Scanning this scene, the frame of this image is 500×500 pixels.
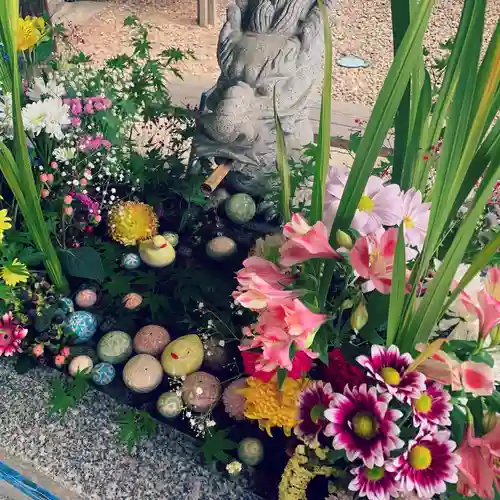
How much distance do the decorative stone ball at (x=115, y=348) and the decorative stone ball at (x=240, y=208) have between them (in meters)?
0.36

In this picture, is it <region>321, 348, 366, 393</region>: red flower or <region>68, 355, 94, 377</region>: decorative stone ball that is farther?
<region>68, 355, 94, 377</region>: decorative stone ball

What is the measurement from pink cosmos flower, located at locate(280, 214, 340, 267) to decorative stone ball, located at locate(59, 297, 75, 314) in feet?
1.79

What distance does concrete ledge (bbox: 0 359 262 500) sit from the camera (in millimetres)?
931

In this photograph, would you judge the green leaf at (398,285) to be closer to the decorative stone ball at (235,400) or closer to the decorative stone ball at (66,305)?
the decorative stone ball at (235,400)

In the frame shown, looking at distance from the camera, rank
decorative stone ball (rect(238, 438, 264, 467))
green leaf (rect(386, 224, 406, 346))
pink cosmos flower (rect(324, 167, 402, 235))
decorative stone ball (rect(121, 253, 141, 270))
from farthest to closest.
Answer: decorative stone ball (rect(121, 253, 141, 270)), decorative stone ball (rect(238, 438, 264, 467)), pink cosmos flower (rect(324, 167, 402, 235)), green leaf (rect(386, 224, 406, 346))

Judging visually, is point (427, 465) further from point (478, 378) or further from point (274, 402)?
point (274, 402)

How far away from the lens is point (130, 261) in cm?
118

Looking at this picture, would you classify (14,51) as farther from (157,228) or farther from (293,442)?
(293,442)

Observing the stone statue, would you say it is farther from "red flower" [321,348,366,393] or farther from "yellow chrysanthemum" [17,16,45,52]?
"red flower" [321,348,366,393]

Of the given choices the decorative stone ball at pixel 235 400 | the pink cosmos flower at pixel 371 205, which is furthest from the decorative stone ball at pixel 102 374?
the pink cosmos flower at pixel 371 205

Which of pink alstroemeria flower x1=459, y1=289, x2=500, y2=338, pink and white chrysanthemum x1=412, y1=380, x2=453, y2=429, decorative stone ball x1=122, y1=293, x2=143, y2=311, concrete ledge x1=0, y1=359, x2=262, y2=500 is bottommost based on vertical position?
concrete ledge x1=0, y1=359, x2=262, y2=500

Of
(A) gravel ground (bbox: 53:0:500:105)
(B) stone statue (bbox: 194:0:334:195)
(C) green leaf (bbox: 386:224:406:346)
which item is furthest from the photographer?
(A) gravel ground (bbox: 53:0:500:105)

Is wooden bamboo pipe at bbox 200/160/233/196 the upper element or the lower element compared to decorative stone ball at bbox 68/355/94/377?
upper

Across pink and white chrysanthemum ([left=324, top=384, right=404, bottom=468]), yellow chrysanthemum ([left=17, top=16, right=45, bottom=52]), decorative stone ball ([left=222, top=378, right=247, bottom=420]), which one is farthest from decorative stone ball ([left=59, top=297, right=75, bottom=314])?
pink and white chrysanthemum ([left=324, top=384, right=404, bottom=468])
